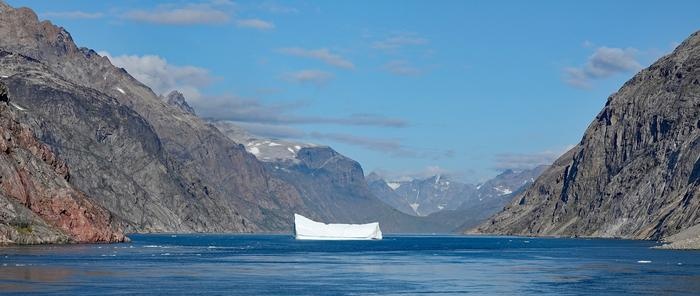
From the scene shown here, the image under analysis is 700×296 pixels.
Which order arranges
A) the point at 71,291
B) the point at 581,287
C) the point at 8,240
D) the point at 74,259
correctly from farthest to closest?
1. the point at 8,240
2. the point at 74,259
3. the point at 581,287
4. the point at 71,291

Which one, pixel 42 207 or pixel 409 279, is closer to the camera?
pixel 409 279

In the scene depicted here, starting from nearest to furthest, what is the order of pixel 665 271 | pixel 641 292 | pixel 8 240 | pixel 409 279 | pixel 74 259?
pixel 641 292 < pixel 409 279 < pixel 665 271 < pixel 74 259 < pixel 8 240

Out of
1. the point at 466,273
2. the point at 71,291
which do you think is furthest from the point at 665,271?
the point at 71,291

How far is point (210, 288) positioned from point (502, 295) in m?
26.7

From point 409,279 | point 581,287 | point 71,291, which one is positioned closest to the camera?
point 71,291

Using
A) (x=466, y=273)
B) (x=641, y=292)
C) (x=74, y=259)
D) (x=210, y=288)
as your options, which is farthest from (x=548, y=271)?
(x=74, y=259)

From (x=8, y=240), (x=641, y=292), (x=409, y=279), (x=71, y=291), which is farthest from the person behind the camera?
(x=8, y=240)

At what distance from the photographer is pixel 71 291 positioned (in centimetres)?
9756

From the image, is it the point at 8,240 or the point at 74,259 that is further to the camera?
the point at 8,240

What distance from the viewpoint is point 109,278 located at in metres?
115

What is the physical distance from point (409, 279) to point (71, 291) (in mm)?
39748

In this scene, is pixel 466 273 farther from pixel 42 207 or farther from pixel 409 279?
pixel 42 207

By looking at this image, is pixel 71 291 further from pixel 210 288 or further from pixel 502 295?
pixel 502 295

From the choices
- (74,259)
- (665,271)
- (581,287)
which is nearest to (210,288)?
(581,287)
